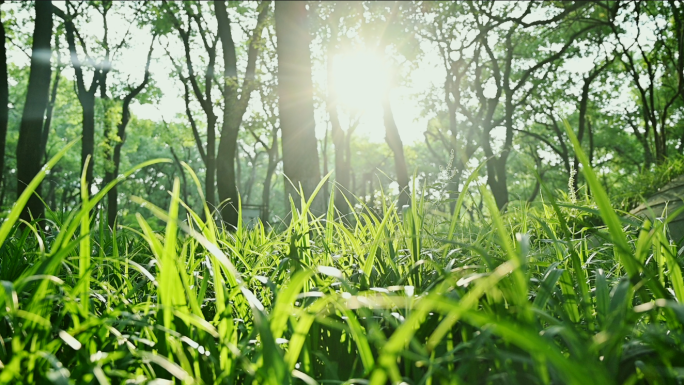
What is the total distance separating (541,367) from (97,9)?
2538 cm

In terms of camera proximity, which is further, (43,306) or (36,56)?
(36,56)

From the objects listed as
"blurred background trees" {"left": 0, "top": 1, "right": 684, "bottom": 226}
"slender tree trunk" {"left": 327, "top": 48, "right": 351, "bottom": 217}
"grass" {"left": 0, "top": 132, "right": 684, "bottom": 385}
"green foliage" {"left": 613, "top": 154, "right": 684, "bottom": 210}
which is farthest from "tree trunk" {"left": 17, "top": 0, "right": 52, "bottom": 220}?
"green foliage" {"left": 613, "top": 154, "right": 684, "bottom": 210}

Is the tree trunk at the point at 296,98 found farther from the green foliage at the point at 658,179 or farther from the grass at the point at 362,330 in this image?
the grass at the point at 362,330

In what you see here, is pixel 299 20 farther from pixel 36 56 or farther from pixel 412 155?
pixel 412 155

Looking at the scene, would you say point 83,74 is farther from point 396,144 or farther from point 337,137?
point 396,144

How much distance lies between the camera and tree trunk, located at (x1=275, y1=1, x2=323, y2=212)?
759cm

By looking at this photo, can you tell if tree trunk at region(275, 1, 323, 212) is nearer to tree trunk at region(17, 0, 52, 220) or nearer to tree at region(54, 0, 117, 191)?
tree trunk at region(17, 0, 52, 220)

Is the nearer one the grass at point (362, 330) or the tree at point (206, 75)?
the grass at point (362, 330)

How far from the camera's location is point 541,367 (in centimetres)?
71

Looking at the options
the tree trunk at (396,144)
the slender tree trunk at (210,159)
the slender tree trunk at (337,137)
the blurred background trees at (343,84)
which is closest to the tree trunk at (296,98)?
the blurred background trees at (343,84)

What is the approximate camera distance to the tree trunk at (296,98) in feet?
24.9

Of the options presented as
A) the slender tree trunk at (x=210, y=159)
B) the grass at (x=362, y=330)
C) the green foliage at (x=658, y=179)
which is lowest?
the grass at (x=362, y=330)

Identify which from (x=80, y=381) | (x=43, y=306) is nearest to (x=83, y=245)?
(x=43, y=306)

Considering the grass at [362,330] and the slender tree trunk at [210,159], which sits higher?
the slender tree trunk at [210,159]
